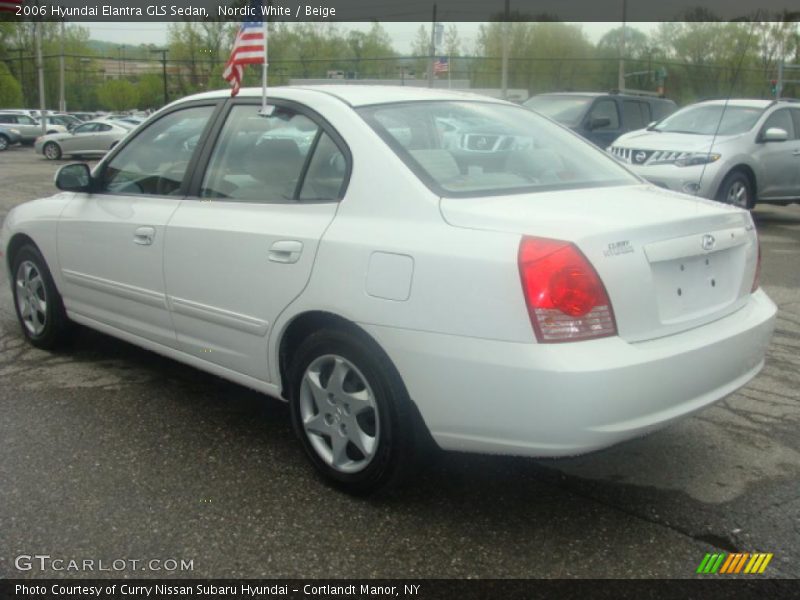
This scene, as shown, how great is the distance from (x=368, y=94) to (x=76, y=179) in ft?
6.06

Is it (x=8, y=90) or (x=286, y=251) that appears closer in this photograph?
(x=286, y=251)

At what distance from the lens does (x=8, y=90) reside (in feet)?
201

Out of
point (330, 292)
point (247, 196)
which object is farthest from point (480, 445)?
point (247, 196)

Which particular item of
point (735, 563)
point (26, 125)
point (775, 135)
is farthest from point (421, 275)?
point (26, 125)

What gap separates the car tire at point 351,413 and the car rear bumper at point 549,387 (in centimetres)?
9

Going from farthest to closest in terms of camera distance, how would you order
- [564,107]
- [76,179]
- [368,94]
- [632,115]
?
[632,115], [564,107], [76,179], [368,94]

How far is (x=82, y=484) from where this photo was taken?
11.1 feet

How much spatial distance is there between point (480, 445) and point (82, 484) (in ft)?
5.36

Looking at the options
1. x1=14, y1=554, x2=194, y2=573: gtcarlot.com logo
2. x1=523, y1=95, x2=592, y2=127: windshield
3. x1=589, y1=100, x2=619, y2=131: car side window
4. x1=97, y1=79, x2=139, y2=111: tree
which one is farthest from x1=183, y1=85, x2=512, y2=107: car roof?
x1=97, y1=79, x2=139, y2=111: tree

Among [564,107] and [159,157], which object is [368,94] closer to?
[159,157]

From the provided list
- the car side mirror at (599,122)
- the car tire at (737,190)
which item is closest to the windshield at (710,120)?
the car tire at (737,190)

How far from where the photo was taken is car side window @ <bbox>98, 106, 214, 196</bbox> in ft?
13.7

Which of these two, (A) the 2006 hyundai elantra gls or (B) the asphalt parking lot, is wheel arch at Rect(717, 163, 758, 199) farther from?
(A) the 2006 hyundai elantra gls

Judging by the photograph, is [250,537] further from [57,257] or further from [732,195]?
[732,195]
